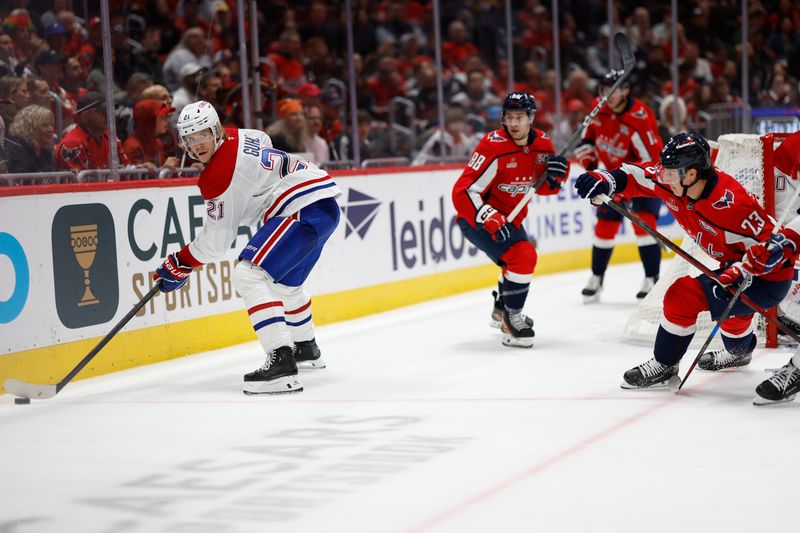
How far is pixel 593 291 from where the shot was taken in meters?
7.63

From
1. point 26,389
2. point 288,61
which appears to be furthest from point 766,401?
point 288,61

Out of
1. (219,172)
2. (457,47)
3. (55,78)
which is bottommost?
(219,172)

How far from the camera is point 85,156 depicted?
5742 mm

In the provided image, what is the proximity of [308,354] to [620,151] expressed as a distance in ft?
9.98

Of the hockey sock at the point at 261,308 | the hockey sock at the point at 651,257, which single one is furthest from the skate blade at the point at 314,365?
the hockey sock at the point at 651,257

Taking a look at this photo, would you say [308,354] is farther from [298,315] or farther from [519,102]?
[519,102]

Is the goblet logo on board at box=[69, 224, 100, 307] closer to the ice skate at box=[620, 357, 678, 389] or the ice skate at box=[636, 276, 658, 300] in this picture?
the ice skate at box=[620, 357, 678, 389]

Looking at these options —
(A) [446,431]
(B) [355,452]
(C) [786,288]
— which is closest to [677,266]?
(C) [786,288]

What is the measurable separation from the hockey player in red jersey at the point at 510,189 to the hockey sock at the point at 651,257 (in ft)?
5.79

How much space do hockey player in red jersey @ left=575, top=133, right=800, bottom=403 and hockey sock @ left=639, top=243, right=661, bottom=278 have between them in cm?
294

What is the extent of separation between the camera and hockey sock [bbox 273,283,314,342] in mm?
5449

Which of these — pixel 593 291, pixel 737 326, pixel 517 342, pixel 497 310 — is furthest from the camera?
pixel 593 291

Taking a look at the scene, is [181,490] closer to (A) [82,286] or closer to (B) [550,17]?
(A) [82,286]

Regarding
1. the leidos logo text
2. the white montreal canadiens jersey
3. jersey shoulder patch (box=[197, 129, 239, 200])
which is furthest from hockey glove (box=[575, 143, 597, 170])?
jersey shoulder patch (box=[197, 129, 239, 200])
